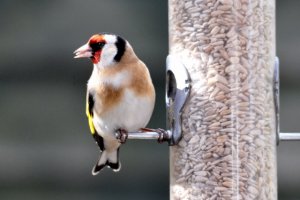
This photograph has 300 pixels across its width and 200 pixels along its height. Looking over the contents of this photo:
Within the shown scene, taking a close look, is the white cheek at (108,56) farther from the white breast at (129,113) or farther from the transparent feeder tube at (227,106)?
the transparent feeder tube at (227,106)

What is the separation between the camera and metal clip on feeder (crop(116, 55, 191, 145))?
3.38 meters

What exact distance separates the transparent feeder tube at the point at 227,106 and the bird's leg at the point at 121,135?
9.2 inches

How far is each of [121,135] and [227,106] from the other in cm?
44

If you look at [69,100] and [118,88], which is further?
[69,100]

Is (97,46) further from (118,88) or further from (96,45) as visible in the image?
(118,88)

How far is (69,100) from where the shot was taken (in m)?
5.38

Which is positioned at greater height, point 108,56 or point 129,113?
point 108,56

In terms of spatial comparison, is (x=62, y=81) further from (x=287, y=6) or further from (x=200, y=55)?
(x=200, y=55)

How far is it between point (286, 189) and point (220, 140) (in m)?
2.05

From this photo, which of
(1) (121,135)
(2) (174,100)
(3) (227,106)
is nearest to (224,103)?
(3) (227,106)

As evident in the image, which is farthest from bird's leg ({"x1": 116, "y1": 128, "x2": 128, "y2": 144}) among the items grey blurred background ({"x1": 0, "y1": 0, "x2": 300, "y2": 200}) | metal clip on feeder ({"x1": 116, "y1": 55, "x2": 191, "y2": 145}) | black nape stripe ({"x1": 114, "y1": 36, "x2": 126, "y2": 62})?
grey blurred background ({"x1": 0, "y1": 0, "x2": 300, "y2": 200})

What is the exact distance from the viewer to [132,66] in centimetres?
368

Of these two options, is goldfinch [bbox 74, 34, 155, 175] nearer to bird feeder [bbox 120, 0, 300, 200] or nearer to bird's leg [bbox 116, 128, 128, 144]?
bird's leg [bbox 116, 128, 128, 144]

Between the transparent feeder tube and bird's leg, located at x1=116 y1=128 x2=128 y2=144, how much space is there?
233 mm
